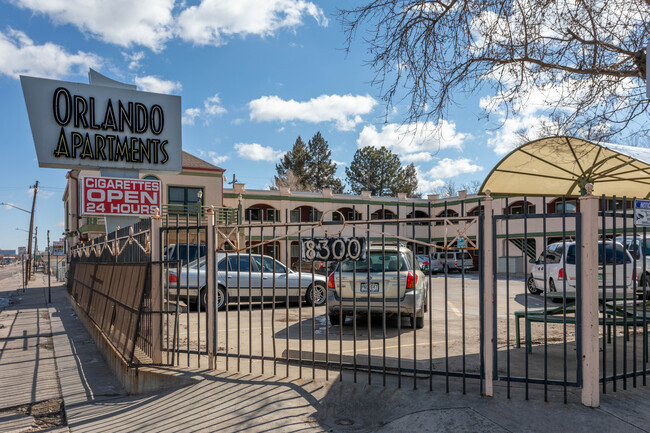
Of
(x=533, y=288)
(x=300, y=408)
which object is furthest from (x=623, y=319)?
(x=533, y=288)

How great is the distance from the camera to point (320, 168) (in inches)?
2410

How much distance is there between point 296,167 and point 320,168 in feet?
10.2

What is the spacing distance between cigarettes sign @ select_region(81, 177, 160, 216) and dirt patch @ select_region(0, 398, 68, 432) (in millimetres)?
4791

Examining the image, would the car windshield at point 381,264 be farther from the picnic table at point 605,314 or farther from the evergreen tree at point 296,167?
the evergreen tree at point 296,167

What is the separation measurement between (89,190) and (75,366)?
156 inches

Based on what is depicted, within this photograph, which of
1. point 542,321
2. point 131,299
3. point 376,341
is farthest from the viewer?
point 376,341

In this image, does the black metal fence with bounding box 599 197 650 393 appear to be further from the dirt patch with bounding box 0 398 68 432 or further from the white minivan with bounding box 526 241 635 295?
the dirt patch with bounding box 0 398 68 432

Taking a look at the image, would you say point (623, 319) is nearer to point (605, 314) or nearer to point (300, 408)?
point (605, 314)

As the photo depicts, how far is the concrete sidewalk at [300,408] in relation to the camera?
4082 millimetres

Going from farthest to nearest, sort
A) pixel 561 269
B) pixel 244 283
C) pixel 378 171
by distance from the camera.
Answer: pixel 378 171 < pixel 561 269 < pixel 244 283

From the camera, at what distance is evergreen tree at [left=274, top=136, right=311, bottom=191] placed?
6012cm

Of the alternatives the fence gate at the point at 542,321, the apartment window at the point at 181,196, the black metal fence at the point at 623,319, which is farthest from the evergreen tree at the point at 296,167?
the black metal fence at the point at 623,319

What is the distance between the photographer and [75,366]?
25.8ft

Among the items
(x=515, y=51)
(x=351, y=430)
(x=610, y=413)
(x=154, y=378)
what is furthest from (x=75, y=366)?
(x=515, y=51)
